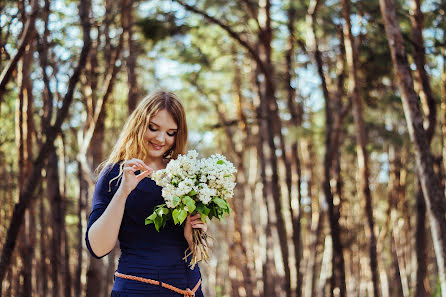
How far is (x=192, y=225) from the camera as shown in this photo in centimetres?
309

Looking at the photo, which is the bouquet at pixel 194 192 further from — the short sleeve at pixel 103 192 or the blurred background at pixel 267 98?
the blurred background at pixel 267 98

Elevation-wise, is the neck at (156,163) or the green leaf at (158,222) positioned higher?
the neck at (156,163)

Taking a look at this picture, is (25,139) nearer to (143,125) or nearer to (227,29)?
(227,29)

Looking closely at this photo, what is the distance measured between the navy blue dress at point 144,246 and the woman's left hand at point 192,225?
2.4 inches

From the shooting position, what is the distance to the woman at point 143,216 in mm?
2951

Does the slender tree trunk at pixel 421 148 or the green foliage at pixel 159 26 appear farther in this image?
the green foliage at pixel 159 26

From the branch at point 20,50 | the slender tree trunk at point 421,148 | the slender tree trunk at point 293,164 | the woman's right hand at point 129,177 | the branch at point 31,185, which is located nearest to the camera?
the woman's right hand at point 129,177

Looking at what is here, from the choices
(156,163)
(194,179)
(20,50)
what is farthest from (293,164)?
(194,179)

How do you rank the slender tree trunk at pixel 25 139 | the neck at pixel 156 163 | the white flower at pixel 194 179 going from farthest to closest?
the slender tree trunk at pixel 25 139 → the neck at pixel 156 163 → the white flower at pixel 194 179

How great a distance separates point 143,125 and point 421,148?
4.48 metres

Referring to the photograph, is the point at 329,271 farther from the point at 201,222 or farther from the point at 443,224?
the point at 201,222

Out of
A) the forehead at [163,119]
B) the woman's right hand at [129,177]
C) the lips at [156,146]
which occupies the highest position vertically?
the forehead at [163,119]

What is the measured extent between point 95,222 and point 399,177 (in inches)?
696

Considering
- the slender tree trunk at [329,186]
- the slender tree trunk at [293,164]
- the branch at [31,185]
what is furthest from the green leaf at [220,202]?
the slender tree trunk at [293,164]
